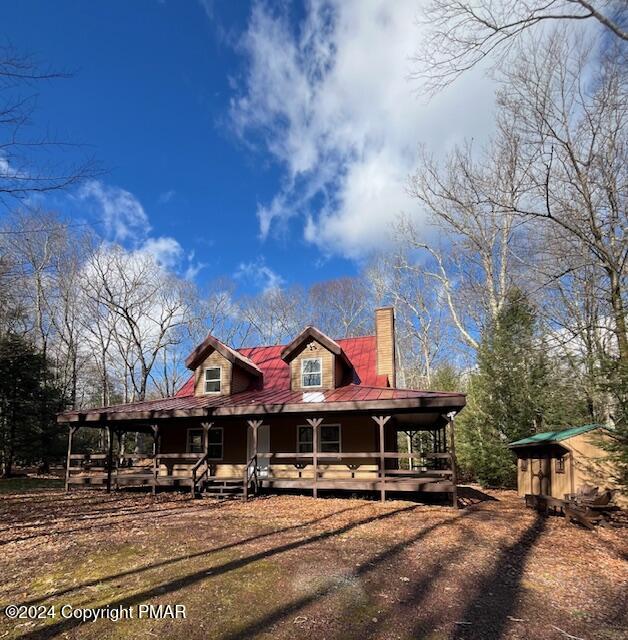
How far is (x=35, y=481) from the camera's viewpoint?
65.5 ft

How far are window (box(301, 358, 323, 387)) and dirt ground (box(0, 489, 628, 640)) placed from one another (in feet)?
19.1

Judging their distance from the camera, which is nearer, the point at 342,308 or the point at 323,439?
the point at 323,439

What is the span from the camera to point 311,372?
642 inches

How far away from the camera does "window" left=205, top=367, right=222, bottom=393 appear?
1730 cm

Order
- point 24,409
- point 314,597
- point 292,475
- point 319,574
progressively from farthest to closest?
point 24,409
point 292,475
point 319,574
point 314,597

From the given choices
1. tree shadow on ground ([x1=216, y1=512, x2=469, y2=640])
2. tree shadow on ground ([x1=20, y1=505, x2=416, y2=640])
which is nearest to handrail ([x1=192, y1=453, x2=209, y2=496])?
tree shadow on ground ([x1=20, y1=505, x2=416, y2=640])

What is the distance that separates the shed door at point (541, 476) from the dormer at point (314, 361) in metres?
6.96

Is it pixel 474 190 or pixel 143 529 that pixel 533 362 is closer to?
pixel 474 190

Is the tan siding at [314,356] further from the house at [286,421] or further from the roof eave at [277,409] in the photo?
the roof eave at [277,409]

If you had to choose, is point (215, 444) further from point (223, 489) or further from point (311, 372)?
point (311, 372)

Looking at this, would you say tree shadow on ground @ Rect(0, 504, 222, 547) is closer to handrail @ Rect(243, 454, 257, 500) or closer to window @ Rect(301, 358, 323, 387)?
handrail @ Rect(243, 454, 257, 500)

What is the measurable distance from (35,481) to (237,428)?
10.7 m

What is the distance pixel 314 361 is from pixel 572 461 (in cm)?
848

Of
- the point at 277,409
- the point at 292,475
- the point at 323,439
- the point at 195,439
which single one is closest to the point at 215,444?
the point at 195,439
